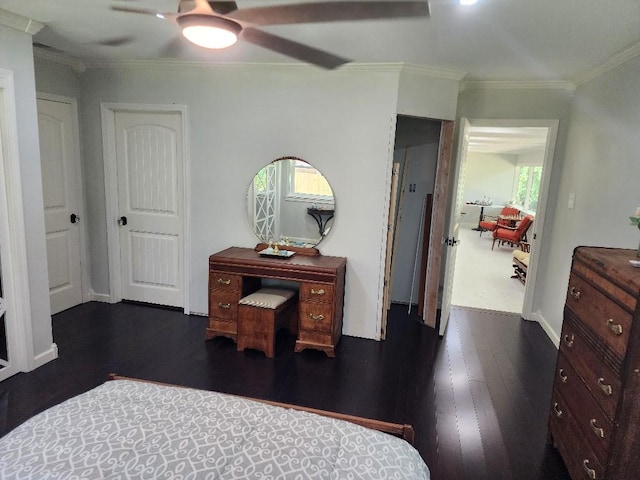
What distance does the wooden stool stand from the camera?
3133 mm

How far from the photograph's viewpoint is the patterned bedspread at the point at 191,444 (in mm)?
1133

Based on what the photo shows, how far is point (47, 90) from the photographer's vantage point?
3.55 m

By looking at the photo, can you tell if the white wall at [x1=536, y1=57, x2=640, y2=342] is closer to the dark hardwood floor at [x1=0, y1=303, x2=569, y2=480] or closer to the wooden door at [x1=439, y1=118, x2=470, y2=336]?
the dark hardwood floor at [x1=0, y1=303, x2=569, y2=480]

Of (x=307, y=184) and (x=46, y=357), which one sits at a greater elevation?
(x=307, y=184)

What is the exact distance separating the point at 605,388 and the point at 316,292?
6.51ft

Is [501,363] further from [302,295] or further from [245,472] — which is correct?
[245,472]

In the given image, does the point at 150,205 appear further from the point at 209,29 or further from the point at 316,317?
the point at 209,29

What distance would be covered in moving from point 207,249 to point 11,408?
190cm

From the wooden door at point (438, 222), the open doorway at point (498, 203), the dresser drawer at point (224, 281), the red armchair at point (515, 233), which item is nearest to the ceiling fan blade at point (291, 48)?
the wooden door at point (438, 222)

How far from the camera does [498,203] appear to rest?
1159 cm

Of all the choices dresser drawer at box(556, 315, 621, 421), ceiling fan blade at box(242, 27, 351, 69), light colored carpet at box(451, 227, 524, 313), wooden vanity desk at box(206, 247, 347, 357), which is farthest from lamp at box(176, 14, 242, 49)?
light colored carpet at box(451, 227, 524, 313)

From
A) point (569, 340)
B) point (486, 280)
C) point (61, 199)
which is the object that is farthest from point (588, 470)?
point (61, 199)

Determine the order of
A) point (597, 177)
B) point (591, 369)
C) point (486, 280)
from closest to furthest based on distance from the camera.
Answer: point (591, 369), point (597, 177), point (486, 280)

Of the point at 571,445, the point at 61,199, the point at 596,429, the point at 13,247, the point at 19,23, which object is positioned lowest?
the point at 571,445
